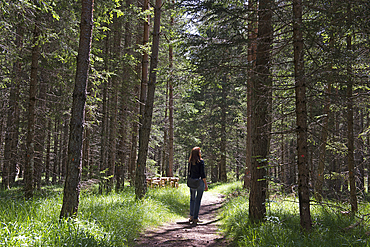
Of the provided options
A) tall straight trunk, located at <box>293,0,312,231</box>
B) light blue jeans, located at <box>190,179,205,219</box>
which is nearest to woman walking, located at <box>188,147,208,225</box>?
light blue jeans, located at <box>190,179,205,219</box>

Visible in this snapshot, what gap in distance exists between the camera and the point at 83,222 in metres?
4.96

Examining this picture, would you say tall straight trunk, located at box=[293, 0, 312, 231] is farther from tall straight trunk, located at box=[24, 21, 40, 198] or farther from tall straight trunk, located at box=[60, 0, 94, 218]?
tall straight trunk, located at box=[24, 21, 40, 198]

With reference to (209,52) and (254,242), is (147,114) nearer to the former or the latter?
(209,52)

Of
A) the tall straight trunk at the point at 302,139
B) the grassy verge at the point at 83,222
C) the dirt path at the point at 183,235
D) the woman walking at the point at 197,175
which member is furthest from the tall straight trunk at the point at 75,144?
the tall straight trunk at the point at 302,139

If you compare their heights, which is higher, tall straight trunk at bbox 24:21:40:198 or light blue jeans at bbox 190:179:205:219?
tall straight trunk at bbox 24:21:40:198

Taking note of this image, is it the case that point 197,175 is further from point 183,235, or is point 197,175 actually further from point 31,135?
point 31,135

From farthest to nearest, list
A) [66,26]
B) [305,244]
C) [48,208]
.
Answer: [66,26]
[48,208]
[305,244]

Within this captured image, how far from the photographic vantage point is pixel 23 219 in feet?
16.3

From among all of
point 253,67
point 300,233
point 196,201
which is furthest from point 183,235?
point 253,67

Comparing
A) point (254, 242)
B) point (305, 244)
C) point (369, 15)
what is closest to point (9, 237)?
point (254, 242)

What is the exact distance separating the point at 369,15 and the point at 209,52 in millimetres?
3606

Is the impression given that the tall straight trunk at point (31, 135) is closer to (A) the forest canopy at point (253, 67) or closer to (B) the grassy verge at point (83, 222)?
(A) the forest canopy at point (253, 67)

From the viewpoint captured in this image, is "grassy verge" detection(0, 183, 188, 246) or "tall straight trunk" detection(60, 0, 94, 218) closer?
"grassy verge" detection(0, 183, 188, 246)

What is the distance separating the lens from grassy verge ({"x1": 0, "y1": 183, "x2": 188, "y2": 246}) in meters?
3.91
